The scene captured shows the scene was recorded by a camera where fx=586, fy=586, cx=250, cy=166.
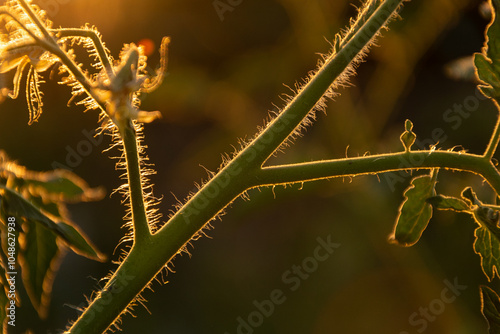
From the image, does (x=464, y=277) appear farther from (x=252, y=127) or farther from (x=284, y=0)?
(x=284, y=0)

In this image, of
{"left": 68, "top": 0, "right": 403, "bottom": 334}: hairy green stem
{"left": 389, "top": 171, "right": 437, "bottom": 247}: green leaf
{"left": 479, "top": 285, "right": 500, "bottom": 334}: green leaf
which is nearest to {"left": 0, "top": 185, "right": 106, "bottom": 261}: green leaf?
{"left": 68, "top": 0, "right": 403, "bottom": 334}: hairy green stem

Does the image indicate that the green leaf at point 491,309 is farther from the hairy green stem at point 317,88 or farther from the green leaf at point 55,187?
the green leaf at point 55,187

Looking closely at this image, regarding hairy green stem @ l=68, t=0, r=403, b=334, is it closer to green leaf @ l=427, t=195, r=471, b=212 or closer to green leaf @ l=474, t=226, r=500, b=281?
green leaf @ l=427, t=195, r=471, b=212

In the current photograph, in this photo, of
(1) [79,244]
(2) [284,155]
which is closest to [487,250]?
(1) [79,244]

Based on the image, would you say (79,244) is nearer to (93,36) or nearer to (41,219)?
(41,219)

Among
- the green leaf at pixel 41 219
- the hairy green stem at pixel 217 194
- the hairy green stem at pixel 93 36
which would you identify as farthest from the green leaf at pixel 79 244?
the hairy green stem at pixel 93 36

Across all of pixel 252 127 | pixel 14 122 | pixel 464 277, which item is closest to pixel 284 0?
pixel 252 127
